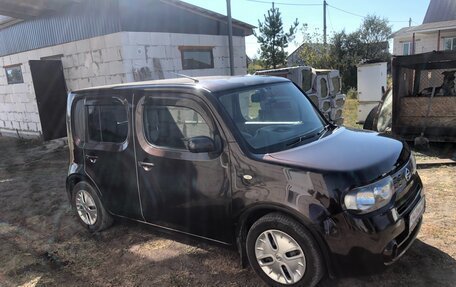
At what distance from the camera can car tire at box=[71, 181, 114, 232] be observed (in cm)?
439

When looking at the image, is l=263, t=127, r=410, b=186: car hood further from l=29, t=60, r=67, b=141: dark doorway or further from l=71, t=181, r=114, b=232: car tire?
l=29, t=60, r=67, b=141: dark doorway

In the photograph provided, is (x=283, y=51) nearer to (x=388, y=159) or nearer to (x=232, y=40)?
(x=232, y=40)

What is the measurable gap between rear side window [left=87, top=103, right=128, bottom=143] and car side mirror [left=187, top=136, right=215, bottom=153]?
1.05m

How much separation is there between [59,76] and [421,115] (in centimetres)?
946

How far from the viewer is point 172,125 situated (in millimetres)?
3500

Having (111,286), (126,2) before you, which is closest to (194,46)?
(126,2)

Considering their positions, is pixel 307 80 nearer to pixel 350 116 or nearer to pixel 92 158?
pixel 350 116

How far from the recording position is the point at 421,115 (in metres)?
7.27

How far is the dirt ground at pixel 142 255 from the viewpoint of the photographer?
321cm

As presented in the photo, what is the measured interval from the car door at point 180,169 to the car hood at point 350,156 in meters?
0.53

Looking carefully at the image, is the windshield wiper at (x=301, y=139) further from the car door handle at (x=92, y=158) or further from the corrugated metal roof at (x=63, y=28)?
the corrugated metal roof at (x=63, y=28)

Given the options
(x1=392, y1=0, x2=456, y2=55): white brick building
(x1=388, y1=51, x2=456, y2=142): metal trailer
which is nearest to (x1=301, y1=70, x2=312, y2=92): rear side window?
(x1=388, y1=51, x2=456, y2=142): metal trailer

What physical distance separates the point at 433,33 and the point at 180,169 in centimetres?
2719

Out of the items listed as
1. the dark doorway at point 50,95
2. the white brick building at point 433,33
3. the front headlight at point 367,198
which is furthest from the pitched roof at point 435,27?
the front headlight at point 367,198
